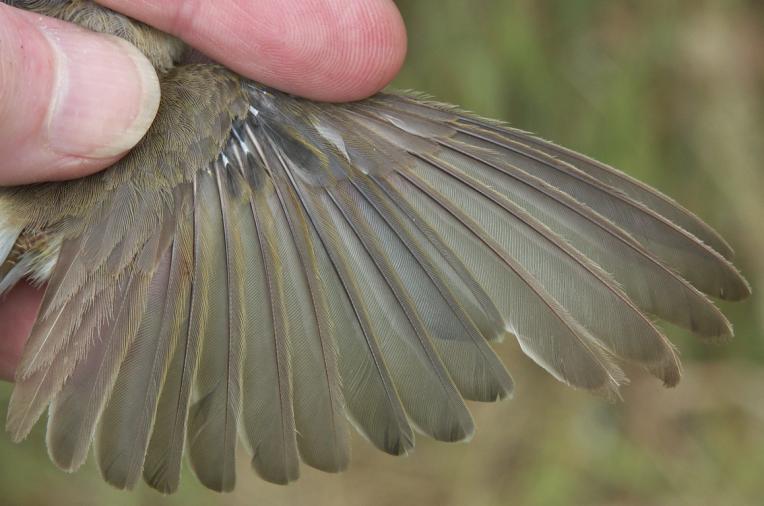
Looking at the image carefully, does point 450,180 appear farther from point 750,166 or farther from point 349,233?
point 750,166

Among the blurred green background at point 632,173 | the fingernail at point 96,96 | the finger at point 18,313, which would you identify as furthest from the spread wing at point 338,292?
the blurred green background at point 632,173

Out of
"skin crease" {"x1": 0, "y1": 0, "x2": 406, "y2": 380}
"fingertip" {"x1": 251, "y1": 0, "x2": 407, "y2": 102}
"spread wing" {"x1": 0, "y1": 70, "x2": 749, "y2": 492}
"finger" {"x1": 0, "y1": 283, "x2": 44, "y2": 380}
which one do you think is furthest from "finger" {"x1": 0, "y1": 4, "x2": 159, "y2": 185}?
"finger" {"x1": 0, "y1": 283, "x2": 44, "y2": 380}

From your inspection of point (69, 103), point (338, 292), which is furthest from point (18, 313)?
point (338, 292)

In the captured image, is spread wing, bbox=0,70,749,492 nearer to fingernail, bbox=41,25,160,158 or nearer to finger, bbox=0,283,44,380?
fingernail, bbox=41,25,160,158

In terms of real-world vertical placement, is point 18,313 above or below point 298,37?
below

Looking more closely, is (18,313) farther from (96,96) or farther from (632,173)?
(632,173)

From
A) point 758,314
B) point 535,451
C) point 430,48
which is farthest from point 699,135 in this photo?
point 535,451

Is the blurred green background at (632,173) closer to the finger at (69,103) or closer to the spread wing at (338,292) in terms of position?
the spread wing at (338,292)
